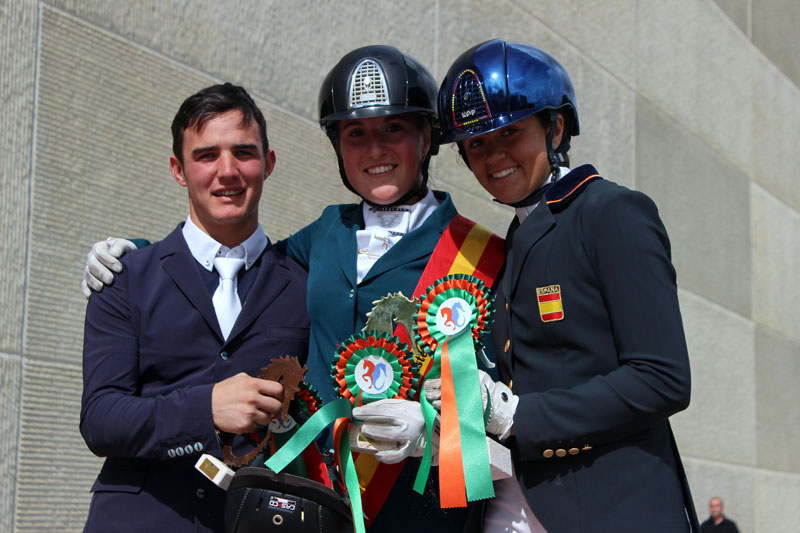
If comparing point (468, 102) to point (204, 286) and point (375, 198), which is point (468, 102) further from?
point (204, 286)

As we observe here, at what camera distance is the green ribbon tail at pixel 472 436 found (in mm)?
2174

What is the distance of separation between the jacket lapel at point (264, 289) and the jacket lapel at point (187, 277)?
75 millimetres

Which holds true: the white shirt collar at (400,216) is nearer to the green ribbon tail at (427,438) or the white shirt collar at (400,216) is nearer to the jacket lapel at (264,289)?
the jacket lapel at (264,289)

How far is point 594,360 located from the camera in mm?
2250

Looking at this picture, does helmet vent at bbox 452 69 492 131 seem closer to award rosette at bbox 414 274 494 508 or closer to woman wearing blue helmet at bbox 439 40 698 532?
woman wearing blue helmet at bbox 439 40 698 532

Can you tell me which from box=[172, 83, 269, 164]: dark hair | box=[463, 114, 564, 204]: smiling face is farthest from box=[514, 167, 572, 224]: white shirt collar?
box=[172, 83, 269, 164]: dark hair

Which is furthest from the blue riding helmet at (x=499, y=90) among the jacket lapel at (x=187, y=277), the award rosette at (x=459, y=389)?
the jacket lapel at (x=187, y=277)

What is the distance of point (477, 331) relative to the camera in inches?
92.9

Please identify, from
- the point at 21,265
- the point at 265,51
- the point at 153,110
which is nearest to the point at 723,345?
the point at 265,51

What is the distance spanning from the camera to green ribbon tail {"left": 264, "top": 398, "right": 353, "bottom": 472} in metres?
2.33

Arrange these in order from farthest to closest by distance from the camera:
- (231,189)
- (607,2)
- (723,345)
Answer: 1. (723,345)
2. (607,2)
3. (231,189)

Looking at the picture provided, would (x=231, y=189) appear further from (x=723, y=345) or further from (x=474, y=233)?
(x=723, y=345)

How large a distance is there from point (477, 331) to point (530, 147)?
55 centimetres

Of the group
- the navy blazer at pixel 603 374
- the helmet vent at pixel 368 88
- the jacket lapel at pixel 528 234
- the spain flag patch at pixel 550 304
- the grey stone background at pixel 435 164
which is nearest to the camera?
the navy blazer at pixel 603 374
